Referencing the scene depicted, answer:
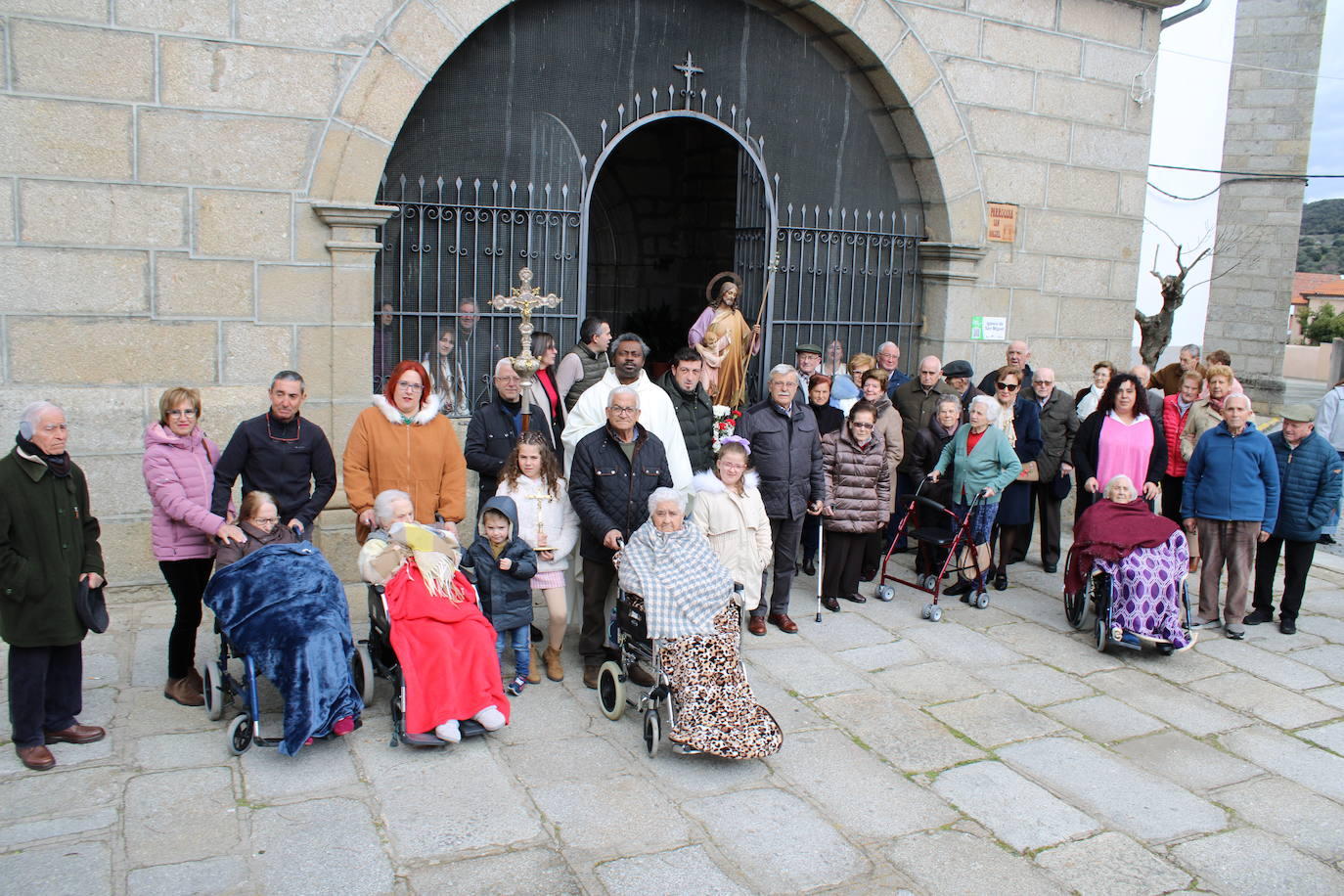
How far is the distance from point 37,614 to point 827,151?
7021 mm

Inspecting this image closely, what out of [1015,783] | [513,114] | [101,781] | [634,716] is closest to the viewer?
[101,781]

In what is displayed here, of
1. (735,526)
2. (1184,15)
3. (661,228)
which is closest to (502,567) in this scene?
(735,526)

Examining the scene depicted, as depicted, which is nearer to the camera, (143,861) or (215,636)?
(143,861)

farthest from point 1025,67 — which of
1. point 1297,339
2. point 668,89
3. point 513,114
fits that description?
point 1297,339

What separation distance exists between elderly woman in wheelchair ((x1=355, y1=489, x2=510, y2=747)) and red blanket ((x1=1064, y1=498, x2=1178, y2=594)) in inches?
150

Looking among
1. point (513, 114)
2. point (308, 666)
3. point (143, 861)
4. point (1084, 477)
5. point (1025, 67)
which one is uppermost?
point (1025, 67)

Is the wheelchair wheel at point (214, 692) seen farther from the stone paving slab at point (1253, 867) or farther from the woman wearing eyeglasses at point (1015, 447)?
the woman wearing eyeglasses at point (1015, 447)

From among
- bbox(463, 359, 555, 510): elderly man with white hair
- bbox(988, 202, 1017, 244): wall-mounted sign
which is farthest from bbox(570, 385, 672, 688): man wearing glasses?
bbox(988, 202, 1017, 244): wall-mounted sign

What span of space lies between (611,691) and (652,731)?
18.5 inches

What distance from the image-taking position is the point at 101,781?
4617 mm

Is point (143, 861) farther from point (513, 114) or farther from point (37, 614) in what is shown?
point (513, 114)

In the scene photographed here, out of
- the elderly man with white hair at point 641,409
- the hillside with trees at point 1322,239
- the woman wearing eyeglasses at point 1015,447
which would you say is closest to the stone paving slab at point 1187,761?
the woman wearing eyeglasses at point 1015,447

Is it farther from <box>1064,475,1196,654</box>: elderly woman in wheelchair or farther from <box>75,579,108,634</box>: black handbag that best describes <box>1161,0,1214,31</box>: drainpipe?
<box>75,579,108,634</box>: black handbag

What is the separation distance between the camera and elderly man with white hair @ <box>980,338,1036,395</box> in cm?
862
